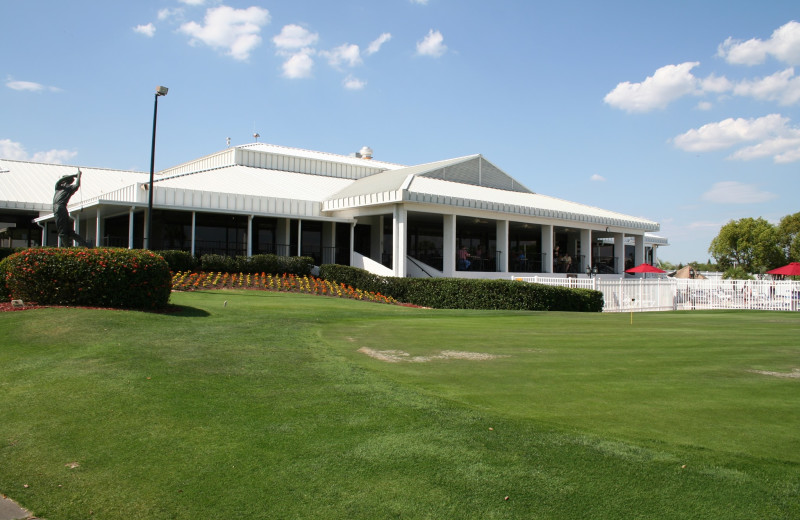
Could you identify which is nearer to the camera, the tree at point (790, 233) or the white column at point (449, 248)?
the white column at point (449, 248)

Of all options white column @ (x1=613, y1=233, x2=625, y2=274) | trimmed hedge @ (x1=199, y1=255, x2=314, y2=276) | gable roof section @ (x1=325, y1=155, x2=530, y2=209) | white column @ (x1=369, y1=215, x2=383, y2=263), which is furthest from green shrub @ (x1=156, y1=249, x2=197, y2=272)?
white column @ (x1=613, y1=233, x2=625, y2=274)

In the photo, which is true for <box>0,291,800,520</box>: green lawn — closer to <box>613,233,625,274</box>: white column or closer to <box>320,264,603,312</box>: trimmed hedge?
<box>320,264,603,312</box>: trimmed hedge

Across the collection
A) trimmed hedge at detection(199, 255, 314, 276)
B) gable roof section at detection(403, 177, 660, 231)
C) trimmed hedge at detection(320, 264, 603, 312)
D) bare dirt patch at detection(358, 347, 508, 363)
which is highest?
gable roof section at detection(403, 177, 660, 231)

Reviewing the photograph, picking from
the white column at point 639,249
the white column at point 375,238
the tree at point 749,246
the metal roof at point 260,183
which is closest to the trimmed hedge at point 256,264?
the metal roof at point 260,183

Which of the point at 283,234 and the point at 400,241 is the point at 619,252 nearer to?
the point at 400,241

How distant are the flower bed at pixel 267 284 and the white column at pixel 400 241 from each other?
175cm

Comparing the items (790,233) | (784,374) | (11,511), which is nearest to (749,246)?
(790,233)

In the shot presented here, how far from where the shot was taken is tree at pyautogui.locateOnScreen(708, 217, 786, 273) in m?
47.4

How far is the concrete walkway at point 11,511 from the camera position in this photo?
3459mm

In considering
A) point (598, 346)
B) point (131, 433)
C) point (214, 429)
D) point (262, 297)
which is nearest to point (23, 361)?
point (131, 433)

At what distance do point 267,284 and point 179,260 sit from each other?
388 centimetres

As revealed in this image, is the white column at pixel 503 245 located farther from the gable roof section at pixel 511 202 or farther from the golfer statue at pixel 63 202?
the golfer statue at pixel 63 202

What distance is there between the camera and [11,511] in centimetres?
353

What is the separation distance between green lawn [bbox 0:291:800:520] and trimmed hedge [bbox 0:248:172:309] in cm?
256
